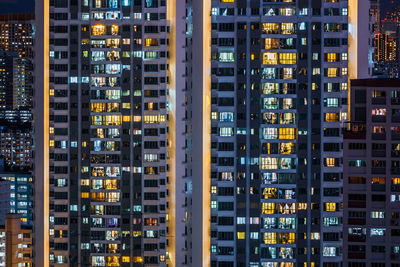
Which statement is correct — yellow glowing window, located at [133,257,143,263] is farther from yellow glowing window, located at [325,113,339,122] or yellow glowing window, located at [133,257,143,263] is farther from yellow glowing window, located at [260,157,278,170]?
yellow glowing window, located at [325,113,339,122]

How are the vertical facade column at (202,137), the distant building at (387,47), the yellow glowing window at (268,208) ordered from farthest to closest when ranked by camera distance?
the distant building at (387,47) → the vertical facade column at (202,137) → the yellow glowing window at (268,208)

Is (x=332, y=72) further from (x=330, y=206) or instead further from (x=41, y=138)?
(x=41, y=138)

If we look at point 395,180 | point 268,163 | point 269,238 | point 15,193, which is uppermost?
point 268,163

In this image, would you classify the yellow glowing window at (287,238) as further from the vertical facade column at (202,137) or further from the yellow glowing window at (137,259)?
the yellow glowing window at (137,259)

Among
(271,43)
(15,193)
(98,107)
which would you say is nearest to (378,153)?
(271,43)

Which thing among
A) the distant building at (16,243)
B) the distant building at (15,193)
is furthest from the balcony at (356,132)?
the distant building at (15,193)

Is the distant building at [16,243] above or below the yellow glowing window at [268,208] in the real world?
below
